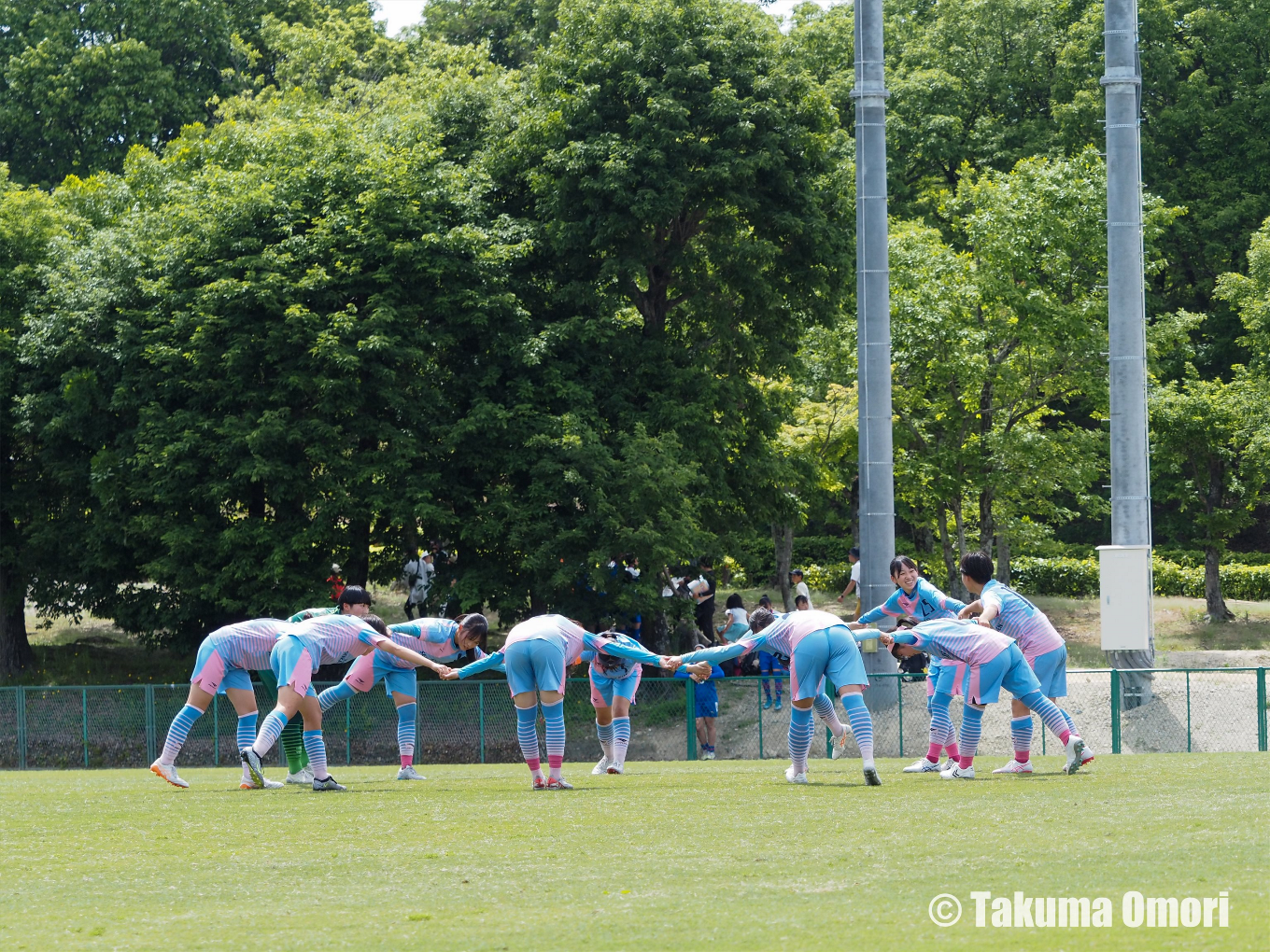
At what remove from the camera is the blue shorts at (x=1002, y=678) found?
14148mm

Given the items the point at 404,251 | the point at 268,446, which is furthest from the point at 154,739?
the point at 404,251

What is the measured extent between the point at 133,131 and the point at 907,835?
47.9 meters

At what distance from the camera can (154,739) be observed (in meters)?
26.2

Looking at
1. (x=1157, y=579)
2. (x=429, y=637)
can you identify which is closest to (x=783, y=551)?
(x=1157, y=579)

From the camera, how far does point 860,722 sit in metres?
13.8

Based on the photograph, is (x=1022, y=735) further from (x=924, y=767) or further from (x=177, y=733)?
(x=177, y=733)

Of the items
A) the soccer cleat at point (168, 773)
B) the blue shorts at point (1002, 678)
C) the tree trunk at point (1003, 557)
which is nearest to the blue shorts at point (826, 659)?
the blue shorts at point (1002, 678)

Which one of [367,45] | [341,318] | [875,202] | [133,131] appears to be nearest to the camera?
[875,202]

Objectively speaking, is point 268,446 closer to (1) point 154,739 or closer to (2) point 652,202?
(1) point 154,739

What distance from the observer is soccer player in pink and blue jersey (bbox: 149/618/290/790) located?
15328mm

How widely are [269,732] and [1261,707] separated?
15.6 m

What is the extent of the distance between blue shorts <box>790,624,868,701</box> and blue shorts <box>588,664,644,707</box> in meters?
3.58

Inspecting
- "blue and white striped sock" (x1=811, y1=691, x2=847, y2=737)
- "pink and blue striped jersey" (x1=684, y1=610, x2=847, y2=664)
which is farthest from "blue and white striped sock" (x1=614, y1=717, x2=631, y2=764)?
"pink and blue striped jersey" (x1=684, y1=610, x2=847, y2=664)

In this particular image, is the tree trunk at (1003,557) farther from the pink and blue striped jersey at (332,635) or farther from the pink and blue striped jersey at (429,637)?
the pink and blue striped jersey at (332,635)
